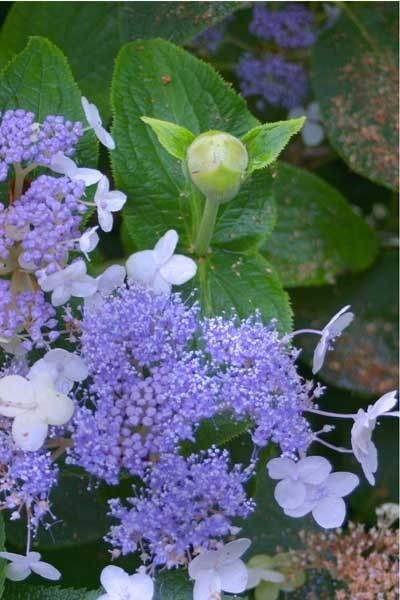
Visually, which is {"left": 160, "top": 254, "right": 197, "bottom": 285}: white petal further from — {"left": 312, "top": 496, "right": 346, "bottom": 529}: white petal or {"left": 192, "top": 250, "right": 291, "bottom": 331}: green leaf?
{"left": 312, "top": 496, "right": 346, "bottom": 529}: white petal

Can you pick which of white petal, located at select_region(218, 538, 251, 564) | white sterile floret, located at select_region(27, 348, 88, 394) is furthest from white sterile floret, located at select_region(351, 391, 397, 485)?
white sterile floret, located at select_region(27, 348, 88, 394)

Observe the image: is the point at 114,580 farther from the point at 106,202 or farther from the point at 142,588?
the point at 106,202

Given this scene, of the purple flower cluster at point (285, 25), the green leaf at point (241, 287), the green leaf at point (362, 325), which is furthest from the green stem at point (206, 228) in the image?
→ the purple flower cluster at point (285, 25)

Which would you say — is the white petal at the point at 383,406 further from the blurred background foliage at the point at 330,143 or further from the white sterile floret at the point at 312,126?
the white sterile floret at the point at 312,126

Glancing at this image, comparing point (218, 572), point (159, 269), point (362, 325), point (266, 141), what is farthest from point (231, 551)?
point (362, 325)

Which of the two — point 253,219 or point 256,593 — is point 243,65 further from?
point 256,593

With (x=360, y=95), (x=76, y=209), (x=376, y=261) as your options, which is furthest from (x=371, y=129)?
(x=76, y=209)
